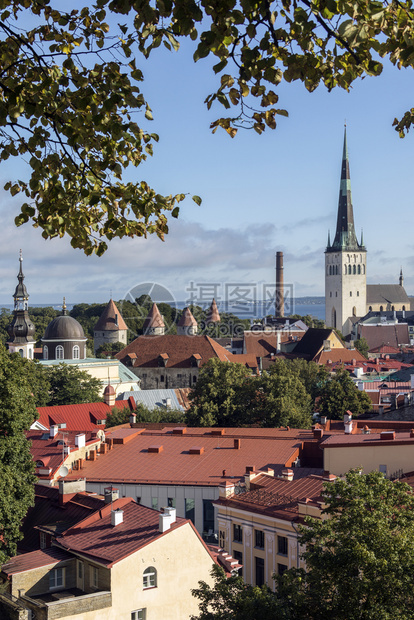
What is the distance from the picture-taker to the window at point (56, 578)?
65.7ft

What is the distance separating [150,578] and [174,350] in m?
65.1

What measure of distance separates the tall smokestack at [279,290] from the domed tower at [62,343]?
73.3m

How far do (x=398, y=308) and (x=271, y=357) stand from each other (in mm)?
95111

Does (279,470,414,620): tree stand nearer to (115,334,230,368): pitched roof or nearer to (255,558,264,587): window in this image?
(255,558,264,587): window

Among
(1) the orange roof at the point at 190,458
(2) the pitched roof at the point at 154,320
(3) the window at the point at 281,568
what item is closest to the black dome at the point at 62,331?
(2) the pitched roof at the point at 154,320

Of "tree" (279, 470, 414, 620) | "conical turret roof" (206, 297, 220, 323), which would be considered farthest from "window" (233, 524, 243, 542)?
"conical turret roof" (206, 297, 220, 323)

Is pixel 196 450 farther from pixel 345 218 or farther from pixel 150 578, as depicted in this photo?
pixel 345 218

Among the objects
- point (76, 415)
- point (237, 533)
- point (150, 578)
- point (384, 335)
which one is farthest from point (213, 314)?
point (150, 578)

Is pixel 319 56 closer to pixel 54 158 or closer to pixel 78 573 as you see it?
pixel 54 158

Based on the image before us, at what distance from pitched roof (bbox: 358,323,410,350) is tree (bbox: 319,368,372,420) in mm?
72677

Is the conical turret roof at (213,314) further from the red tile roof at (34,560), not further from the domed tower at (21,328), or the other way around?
the red tile roof at (34,560)

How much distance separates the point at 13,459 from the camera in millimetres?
21891

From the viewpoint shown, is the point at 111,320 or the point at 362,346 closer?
the point at 111,320

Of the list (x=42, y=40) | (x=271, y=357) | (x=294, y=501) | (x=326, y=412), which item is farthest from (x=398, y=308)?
(x=42, y=40)
